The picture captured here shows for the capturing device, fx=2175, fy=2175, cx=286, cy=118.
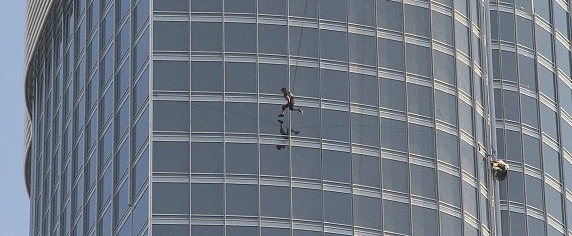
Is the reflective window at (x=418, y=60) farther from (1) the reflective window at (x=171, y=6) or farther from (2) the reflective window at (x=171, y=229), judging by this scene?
(2) the reflective window at (x=171, y=229)

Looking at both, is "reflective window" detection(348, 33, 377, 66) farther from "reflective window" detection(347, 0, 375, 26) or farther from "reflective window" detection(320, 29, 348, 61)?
"reflective window" detection(347, 0, 375, 26)

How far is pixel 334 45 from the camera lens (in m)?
132

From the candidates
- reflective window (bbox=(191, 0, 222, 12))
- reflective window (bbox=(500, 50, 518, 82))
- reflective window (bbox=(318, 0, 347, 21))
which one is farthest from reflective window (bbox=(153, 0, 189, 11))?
reflective window (bbox=(500, 50, 518, 82))

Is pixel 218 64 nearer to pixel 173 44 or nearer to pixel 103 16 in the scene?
pixel 173 44

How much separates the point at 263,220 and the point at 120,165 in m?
10.3

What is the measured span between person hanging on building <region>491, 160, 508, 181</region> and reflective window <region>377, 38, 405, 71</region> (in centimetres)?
824

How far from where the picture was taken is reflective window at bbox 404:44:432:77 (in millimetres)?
134000

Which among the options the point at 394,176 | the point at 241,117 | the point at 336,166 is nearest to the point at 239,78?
the point at 241,117

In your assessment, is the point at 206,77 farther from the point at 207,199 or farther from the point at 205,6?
the point at 207,199

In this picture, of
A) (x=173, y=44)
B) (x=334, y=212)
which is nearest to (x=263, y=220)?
(x=334, y=212)

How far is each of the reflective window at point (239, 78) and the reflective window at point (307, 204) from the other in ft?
23.3

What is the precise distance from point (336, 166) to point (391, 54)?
364 inches

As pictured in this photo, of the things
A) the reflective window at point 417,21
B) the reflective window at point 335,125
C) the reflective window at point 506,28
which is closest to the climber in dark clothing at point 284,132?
the reflective window at point 335,125

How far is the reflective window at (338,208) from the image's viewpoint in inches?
4975
